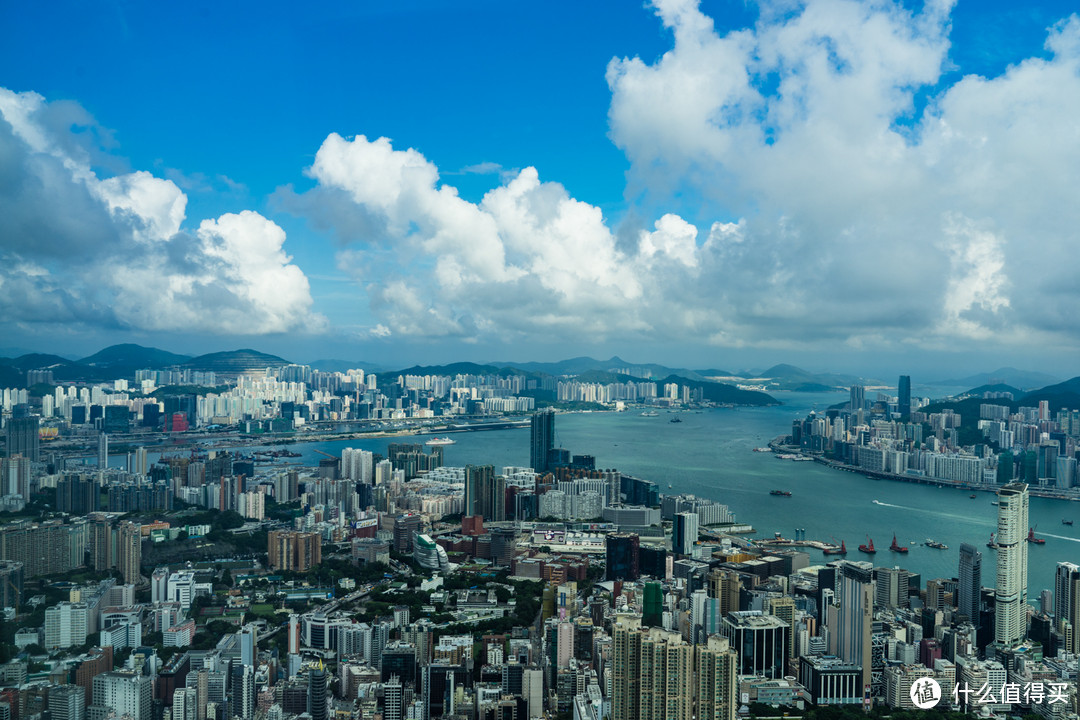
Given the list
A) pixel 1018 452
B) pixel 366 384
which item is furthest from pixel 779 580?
pixel 366 384

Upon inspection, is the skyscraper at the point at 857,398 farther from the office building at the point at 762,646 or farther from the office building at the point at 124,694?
the office building at the point at 124,694

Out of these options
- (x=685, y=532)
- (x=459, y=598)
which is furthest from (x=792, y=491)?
(x=459, y=598)

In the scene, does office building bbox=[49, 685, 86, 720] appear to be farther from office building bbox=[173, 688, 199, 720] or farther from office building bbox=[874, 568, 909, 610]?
office building bbox=[874, 568, 909, 610]

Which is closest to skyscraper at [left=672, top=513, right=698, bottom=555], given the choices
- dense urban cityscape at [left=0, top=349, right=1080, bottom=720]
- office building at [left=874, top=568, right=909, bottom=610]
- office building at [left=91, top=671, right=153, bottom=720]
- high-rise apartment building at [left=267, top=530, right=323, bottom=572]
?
dense urban cityscape at [left=0, top=349, right=1080, bottom=720]

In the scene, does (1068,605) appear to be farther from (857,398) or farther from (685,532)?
(857,398)

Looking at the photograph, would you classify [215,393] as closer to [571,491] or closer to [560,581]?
[571,491]
